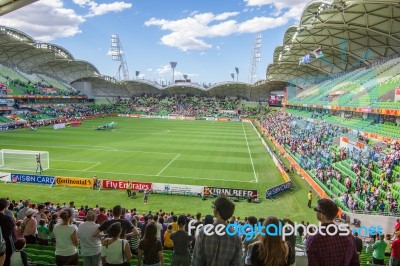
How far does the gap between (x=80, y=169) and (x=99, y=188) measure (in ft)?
20.3

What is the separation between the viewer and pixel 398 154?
22.6 m

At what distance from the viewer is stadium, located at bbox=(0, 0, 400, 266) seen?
18.8 metres

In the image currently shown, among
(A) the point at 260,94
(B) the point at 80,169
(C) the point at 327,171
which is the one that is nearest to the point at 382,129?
(C) the point at 327,171

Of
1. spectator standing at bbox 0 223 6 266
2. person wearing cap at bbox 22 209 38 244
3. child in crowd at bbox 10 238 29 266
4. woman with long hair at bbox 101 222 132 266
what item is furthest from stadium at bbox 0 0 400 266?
woman with long hair at bbox 101 222 132 266

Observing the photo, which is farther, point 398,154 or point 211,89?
point 211,89

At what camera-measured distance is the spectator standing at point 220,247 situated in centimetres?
384

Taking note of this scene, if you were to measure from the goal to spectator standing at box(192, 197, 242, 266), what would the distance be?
27.8m

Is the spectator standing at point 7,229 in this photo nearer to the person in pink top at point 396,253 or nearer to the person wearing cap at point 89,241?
the person wearing cap at point 89,241

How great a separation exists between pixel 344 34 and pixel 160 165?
32.2 m

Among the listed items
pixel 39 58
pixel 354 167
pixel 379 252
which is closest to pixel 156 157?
pixel 354 167

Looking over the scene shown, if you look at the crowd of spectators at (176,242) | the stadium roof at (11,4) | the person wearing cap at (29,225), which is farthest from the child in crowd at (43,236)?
the stadium roof at (11,4)

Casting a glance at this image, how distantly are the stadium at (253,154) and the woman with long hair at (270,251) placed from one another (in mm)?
462

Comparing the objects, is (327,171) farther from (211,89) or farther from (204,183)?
(211,89)

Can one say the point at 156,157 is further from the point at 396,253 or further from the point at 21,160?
the point at 396,253
